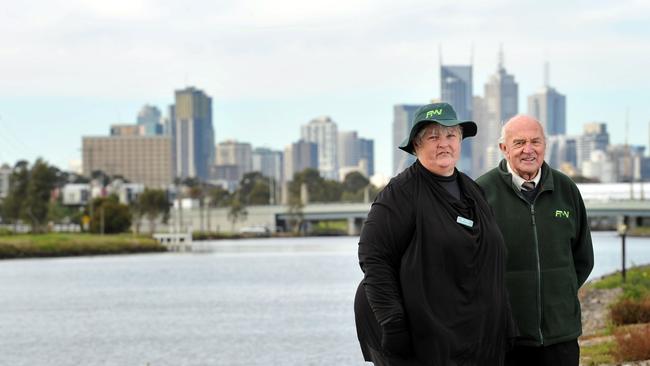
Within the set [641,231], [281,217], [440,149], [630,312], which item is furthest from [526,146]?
[281,217]

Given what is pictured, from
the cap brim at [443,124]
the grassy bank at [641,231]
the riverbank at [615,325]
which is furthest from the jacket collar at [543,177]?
the grassy bank at [641,231]

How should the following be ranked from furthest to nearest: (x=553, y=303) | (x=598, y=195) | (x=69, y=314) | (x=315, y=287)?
(x=598, y=195) < (x=315, y=287) < (x=69, y=314) < (x=553, y=303)

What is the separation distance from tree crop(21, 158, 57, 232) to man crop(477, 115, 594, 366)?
343 ft

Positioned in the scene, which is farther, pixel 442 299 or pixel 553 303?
pixel 553 303

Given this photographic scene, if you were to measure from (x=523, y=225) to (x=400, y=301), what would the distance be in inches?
46.7

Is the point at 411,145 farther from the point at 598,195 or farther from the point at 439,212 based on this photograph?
the point at 598,195

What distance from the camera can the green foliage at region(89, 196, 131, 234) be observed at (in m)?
116

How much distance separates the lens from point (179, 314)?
133 feet

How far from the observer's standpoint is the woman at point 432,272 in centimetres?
695

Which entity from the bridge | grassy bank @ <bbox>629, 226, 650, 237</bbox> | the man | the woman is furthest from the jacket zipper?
grassy bank @ <bbox>629, 226, 650, 237</bbox>

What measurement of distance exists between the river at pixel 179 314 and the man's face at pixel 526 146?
14.6 metres

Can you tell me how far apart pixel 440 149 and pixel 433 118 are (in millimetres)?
149

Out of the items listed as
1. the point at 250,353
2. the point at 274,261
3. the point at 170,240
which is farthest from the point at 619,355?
the point at 170,240

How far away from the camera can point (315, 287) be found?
54.1 metres
